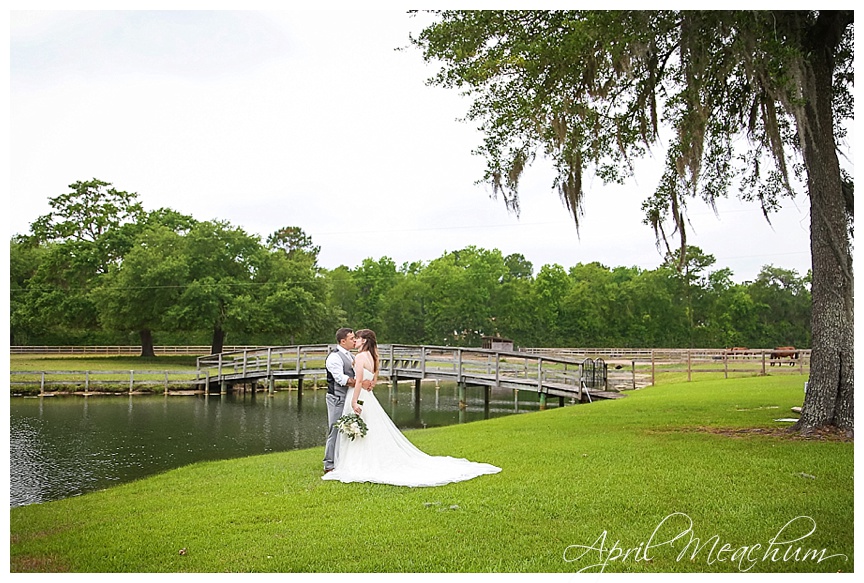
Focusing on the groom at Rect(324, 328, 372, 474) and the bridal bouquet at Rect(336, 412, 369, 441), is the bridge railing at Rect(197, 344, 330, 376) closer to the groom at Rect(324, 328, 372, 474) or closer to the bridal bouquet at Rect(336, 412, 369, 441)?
the groom at Rect(324, 328, 372, 474)

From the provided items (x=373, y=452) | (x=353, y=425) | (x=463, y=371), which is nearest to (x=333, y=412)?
(x=353, y=425)

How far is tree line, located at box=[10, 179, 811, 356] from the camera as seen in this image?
24.7m

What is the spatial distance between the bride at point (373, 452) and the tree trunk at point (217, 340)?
20.3m

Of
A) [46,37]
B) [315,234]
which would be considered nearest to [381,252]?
[315,234]

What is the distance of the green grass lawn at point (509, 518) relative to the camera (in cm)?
418

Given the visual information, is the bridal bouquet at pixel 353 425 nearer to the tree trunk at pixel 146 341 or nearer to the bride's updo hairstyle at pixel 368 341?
the bride's updo hairstyle at pixel 368 341

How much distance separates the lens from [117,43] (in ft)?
36.8

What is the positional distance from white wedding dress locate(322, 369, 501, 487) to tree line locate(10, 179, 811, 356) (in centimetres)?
1828

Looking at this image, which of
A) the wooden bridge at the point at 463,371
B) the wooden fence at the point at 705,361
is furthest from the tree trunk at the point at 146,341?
the wooden fence at the point at 705,361

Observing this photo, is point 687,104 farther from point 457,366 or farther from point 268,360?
point 268,360

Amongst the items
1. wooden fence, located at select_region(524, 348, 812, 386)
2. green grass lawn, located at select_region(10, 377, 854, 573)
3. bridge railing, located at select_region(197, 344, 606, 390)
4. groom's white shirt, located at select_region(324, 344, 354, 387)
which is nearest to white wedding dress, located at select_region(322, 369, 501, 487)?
groom's white shirt, located at select_region(324, 344, 354, 387)

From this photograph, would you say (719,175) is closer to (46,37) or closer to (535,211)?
(46,37)
